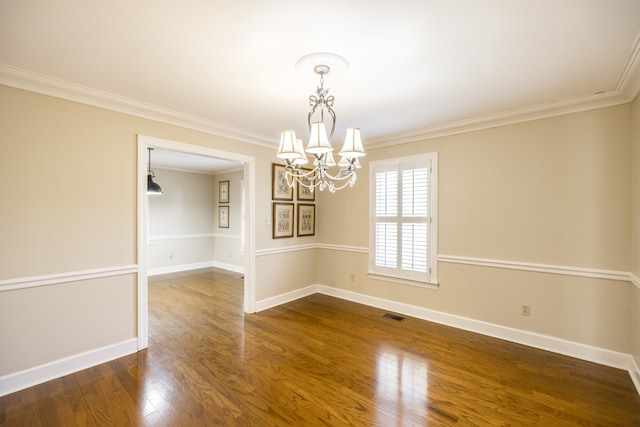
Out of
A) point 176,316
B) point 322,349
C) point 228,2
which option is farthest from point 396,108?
point 176,316

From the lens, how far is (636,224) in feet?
8.05

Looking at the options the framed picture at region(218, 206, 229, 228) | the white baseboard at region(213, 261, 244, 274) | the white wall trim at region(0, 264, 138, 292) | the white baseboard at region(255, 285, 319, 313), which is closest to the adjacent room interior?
the white wall trim at region(0, 264, 138, 292)

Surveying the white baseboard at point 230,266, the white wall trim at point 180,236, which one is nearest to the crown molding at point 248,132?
the white baseboard at point 230,266

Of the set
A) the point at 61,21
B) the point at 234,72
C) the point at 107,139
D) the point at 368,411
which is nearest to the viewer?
the point at 61,21

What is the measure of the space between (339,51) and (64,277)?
3.01m

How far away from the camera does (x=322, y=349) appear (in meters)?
2.98

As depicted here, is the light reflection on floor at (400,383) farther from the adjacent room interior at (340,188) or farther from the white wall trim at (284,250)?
the white wall trim at (284,250)

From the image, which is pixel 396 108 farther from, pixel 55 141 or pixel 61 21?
pixel 55 141

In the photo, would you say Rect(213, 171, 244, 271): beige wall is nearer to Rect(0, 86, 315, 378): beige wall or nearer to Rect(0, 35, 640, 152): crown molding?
Rect(0, 35, 640, 152): crown molding

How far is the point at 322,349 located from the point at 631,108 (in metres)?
3.74

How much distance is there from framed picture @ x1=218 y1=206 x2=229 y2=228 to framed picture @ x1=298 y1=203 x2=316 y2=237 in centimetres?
311

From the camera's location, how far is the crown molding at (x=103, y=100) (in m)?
2.26

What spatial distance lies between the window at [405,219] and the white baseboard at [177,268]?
16.0 ft

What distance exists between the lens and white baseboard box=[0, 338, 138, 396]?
225cm
